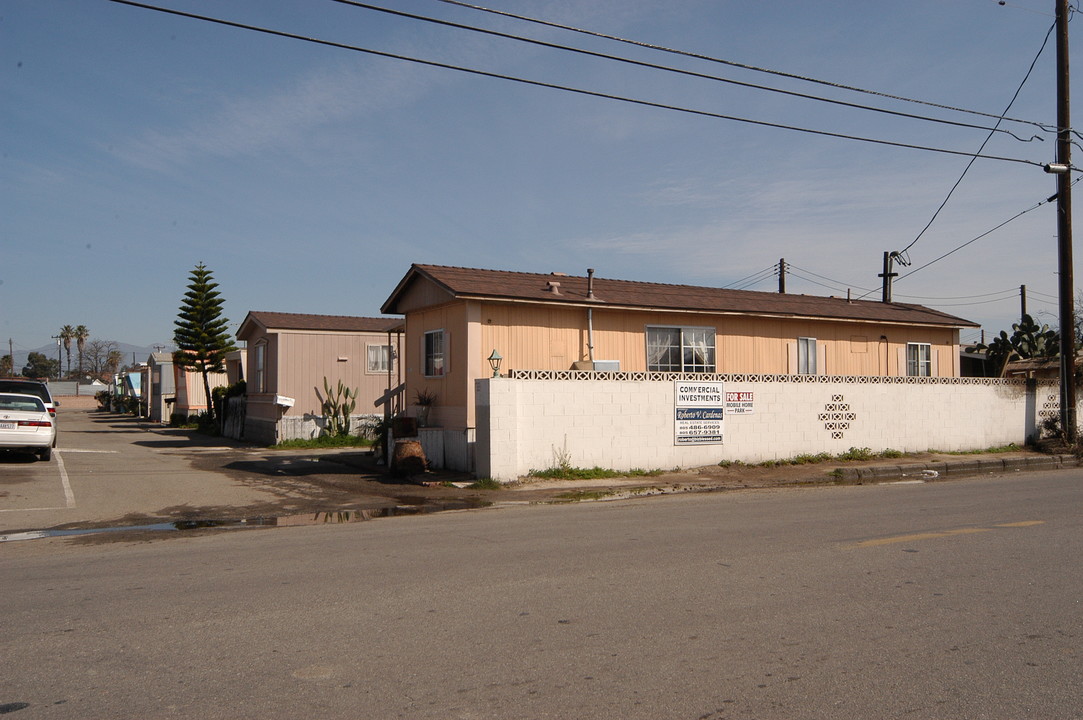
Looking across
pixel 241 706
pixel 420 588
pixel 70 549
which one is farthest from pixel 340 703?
pixel 70 549

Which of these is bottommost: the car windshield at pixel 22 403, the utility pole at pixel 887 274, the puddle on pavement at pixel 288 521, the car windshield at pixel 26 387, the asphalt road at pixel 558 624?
the puddle on pavement at pixel 288 521

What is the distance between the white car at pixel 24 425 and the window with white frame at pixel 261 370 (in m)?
9.27

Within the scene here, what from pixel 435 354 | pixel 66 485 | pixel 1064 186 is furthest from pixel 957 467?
pixel 66 485

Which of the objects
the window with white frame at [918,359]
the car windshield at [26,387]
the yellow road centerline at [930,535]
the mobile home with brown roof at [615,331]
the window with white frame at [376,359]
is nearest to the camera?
the yellow road centerline at [930,535]

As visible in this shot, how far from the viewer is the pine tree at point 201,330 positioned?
125 ft

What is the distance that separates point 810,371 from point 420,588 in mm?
17145

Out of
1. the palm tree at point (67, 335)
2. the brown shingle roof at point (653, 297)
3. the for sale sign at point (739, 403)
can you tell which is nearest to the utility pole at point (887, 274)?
the brown shingle roof at point (653, 297)

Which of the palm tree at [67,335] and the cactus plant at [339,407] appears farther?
the palm tree at [67,335]

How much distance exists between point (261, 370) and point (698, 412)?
17674mm

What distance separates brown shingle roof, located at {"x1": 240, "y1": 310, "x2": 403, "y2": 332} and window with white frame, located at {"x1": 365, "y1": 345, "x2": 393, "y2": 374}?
68 centimetres

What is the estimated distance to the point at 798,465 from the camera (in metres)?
18.4

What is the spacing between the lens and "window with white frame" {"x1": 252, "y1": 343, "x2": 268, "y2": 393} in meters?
28.8

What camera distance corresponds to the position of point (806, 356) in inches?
866

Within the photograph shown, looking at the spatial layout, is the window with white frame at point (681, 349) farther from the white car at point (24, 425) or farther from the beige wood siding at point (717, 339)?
the white car at point (24, 425)
